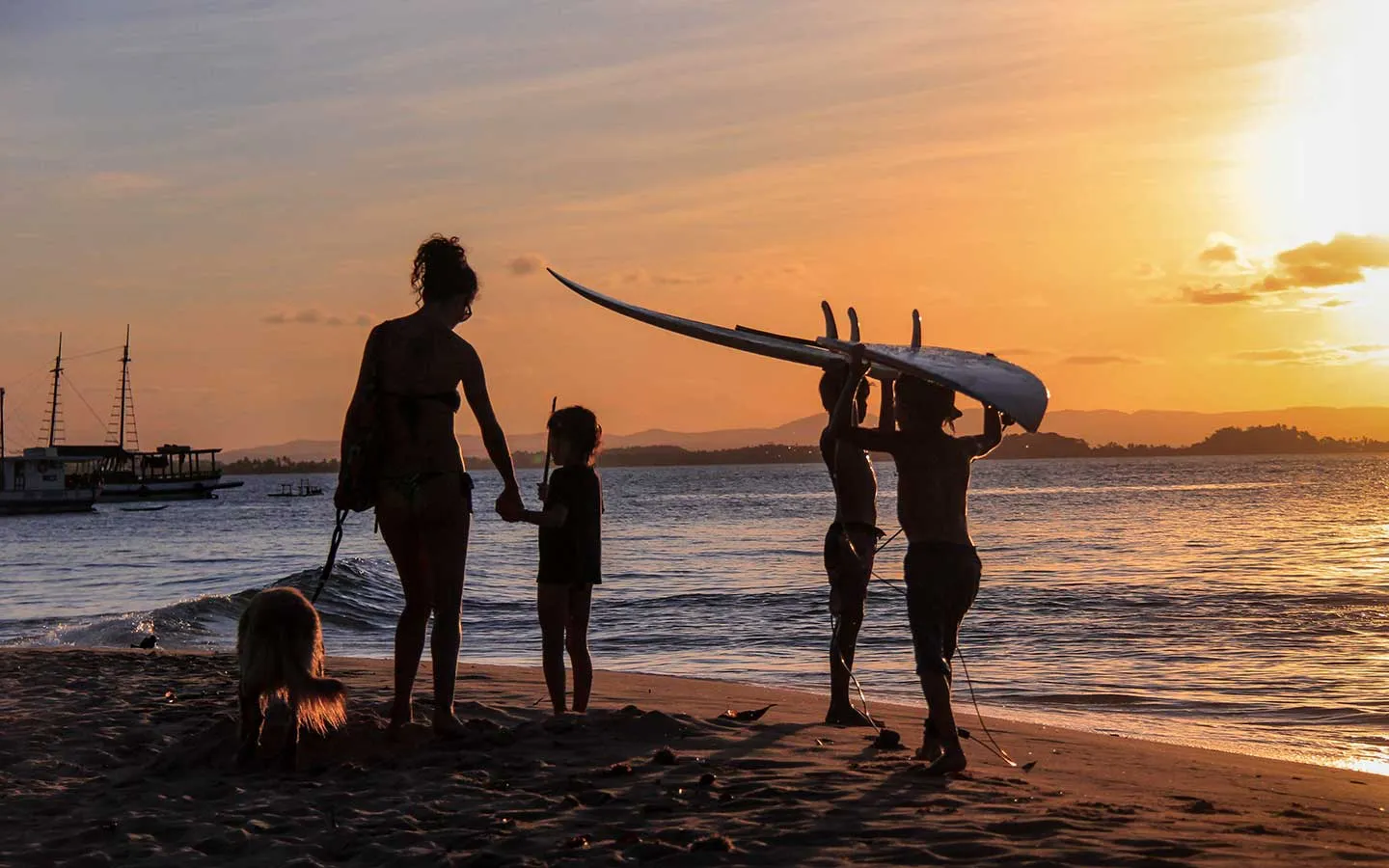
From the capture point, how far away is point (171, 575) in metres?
28.1

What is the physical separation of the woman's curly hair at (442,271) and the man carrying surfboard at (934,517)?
186 cm

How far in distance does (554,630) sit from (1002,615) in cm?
1130

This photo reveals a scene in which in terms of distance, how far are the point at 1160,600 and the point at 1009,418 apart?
46.6 feet

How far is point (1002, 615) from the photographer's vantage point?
16.7 meters

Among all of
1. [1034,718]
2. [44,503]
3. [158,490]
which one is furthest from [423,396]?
[158,490]

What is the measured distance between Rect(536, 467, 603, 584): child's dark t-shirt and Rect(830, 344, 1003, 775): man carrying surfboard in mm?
1563

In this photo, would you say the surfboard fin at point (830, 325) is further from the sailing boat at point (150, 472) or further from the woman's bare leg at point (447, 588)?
the sailing boat at point (150, 472)

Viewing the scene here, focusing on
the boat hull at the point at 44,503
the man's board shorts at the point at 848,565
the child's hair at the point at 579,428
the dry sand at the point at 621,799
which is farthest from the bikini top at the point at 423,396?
the boat hull at the point at 44,503

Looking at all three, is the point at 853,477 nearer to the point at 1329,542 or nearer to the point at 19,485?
the point at 1329,542

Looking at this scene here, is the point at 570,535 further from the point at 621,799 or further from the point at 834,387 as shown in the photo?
the point at 621,799

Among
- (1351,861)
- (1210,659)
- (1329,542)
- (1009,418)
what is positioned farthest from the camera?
(1329,542)

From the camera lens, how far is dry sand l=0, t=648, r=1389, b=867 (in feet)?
14.2

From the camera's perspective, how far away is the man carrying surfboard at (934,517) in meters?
5.45

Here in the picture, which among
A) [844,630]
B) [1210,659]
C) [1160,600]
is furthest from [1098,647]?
[844,630]
